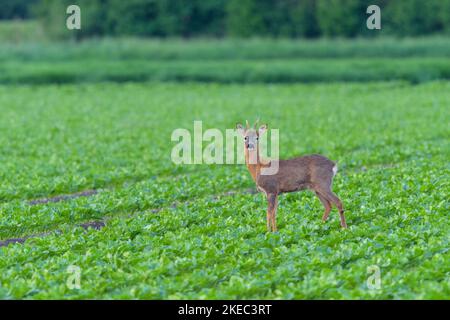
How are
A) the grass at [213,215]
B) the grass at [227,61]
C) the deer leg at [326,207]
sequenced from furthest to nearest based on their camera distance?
the grass at [227,61], the deer leg at [326,207], the grass at [213,215]

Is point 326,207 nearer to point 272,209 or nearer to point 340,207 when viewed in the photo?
point 340,207

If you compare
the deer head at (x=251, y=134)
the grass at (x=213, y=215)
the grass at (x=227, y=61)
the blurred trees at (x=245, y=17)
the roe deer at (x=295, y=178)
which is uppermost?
the blurred trees at (x=245, y=17)

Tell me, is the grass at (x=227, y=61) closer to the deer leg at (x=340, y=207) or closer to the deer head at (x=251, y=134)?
the deer leg at (x=340, y=207)

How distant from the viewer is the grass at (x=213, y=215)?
36.9 feet

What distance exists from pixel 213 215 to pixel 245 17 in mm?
59294

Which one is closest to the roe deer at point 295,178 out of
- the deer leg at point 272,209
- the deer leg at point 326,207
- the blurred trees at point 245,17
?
the deer leg at point 272,209

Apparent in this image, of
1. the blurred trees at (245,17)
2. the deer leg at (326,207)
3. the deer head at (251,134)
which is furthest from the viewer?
the blurred trees at (245,17)

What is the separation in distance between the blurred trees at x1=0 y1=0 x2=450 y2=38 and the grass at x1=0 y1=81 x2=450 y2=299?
38.5 m

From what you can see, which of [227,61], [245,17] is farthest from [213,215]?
[245,17]

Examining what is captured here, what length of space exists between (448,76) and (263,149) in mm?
24716

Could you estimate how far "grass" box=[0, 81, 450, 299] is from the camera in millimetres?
11250

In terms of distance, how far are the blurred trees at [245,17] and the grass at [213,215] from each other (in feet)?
126

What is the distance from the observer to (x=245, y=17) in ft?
241

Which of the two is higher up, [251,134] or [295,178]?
[251,134]
